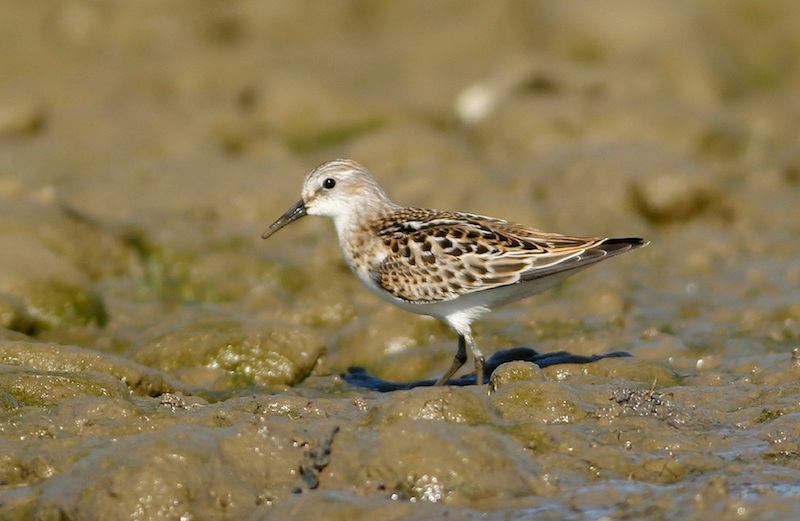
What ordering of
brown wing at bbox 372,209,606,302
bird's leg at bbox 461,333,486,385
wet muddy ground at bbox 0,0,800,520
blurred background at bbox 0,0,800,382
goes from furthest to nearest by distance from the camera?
blurred background at bbox 0,0,800,382, bird's leg at bbox 461,333,486,385, brown wing at bbox 372,209,606,302, wet muddy ground at bbox 0,0,800,520

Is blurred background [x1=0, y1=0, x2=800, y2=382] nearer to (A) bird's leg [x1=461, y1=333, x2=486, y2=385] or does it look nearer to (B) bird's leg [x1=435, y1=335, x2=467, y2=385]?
(B) bird's leg [x1=435, y1=335, x2=467, y2=385]

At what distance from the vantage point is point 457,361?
9.12 meters

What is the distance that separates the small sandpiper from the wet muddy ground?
0.67 meters

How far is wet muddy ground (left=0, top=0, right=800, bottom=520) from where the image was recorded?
6.39 meters

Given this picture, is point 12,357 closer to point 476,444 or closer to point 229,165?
point 476,444

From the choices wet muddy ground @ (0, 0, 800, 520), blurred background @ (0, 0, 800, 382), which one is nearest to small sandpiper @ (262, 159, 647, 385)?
wet muddy ground @ (0, 0, 800, 520)

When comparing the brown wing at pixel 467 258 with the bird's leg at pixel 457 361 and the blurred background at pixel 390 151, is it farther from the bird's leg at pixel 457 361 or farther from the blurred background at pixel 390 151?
the blurred background at pixel 390 151

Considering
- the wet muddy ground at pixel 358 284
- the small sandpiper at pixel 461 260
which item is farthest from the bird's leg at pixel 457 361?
the wet muddy ground at pixel 358 284

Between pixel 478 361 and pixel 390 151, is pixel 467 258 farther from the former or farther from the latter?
pixel 390 151

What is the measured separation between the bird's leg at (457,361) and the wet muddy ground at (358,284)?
0.55 m

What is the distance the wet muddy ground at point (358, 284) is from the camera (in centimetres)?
639

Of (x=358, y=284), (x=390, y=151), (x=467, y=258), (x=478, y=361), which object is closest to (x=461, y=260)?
(x=467, y=258)

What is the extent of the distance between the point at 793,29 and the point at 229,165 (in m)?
8.82

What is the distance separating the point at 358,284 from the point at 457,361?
285 cm
